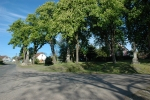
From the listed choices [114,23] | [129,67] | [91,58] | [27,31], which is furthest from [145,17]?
[27,31]

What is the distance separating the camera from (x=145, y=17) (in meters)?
28.1

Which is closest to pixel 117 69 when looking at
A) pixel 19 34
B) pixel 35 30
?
pixel 35 30

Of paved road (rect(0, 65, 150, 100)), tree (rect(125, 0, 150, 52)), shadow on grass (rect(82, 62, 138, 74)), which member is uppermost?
tree (rect(125, 0, 150, 52))

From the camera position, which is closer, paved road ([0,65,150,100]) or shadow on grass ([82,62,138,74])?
paved road ([0,65,150,100])

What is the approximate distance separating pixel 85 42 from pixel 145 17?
17.2 meters

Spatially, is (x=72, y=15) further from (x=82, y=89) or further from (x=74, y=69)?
(x=82, y=89)

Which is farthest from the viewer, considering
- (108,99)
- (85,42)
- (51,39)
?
(51,39)

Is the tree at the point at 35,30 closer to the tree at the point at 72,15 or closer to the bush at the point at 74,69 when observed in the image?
the tree at the point at 72,15

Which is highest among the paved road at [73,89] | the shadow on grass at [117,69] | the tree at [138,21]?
the tree at [138,21]

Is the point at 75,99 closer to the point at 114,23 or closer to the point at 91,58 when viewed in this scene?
the point at 114,23

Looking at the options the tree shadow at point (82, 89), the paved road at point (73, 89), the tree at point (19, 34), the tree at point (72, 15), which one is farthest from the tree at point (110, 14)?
the tree at point (19, 34)

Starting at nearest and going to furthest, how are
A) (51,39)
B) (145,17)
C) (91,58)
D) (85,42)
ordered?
(145,17)
(85,42)
(51,39)
(91,58)

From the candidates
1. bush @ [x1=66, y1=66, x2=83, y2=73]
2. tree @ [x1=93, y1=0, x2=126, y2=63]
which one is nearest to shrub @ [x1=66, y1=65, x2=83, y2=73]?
bush @ [x1=66, y1=66, x2=83, y2=73]

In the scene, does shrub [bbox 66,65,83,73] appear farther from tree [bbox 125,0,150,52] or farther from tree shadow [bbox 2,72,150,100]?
tree shadow [bbox 2,72,150,100]
